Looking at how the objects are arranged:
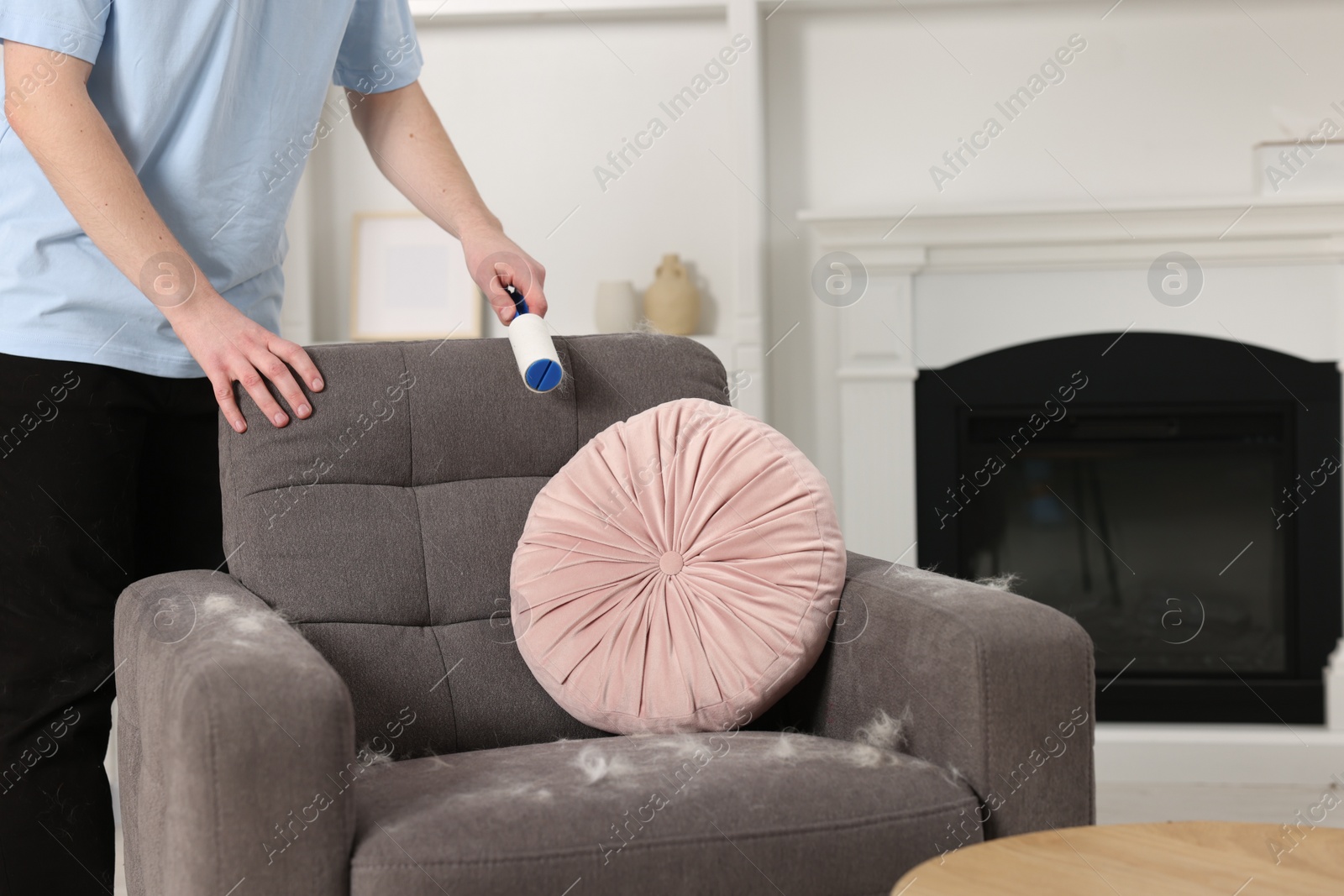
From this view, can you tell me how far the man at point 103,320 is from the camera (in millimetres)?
1140

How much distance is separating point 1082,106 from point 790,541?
192 cm

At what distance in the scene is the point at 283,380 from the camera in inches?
49.9

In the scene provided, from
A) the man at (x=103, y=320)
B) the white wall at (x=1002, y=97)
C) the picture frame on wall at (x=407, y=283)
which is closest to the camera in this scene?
the man at (x=103, y=320)

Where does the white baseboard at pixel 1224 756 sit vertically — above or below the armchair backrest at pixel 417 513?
below

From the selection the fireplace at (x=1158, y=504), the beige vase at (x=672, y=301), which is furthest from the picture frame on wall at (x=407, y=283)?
the fireplace at (x=1158, y=504)

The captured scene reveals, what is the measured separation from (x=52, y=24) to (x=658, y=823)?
0.95m

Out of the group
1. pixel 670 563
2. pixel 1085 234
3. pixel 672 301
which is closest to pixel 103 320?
pixel 670 563

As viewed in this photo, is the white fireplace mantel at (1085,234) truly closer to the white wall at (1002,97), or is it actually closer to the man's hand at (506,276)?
the white wall at (1002,97)

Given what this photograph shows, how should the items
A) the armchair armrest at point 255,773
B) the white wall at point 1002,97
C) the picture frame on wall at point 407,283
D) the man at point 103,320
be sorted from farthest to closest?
the picture frame on wall at point 407,283
the white wall at point 1002,97
the man at point 103,320
the armchair armrest at point 255,773

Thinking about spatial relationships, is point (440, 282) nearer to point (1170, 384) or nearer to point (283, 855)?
point (1170, 384)

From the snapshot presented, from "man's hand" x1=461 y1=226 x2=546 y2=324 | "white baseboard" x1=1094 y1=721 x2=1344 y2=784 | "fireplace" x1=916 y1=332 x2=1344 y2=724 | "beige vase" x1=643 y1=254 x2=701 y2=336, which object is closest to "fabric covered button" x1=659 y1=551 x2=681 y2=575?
"man's hand" x1=461 y1=226 x2=546 y2=324

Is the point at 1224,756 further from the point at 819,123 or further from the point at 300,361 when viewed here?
the point at 300,361

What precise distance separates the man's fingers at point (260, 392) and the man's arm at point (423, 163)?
310mm

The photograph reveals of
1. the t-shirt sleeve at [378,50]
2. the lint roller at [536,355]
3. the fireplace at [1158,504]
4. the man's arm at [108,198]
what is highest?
the t-shirt sleeve at [378,50]
